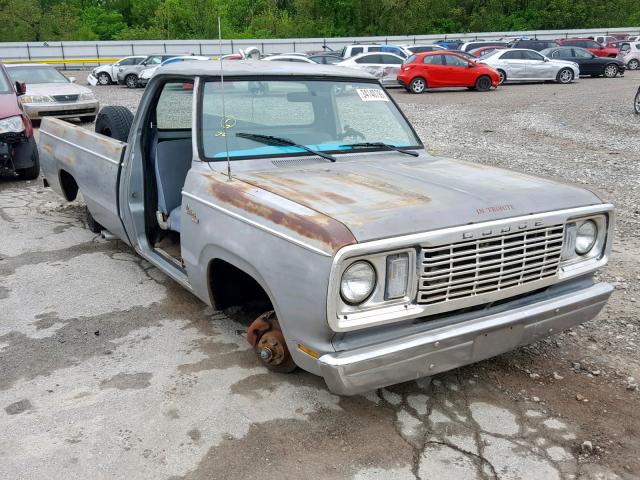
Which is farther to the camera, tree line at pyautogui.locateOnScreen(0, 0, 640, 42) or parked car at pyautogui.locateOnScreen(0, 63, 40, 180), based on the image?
tree line at pyautogui.locateOnScreen(0, 0, 640, 42)

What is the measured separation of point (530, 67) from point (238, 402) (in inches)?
957

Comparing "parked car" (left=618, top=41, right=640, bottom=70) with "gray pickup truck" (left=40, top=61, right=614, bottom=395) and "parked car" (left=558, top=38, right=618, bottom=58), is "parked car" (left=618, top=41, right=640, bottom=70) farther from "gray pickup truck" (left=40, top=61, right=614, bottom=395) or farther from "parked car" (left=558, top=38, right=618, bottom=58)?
"gray pickup truck" (left=40, top=61, right=614, bottom=395)

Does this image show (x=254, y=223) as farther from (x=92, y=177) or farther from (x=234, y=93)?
(x=92, y=177)

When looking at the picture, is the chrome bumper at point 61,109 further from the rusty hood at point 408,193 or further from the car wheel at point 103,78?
the car wheel at point 103,78

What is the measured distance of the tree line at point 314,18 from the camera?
5312 cm

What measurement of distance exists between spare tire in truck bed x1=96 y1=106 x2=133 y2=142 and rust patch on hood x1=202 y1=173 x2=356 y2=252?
2.59 meters

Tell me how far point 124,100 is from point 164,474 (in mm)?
20341

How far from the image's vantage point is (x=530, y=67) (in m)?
24.7

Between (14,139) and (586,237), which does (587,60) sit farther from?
(586,237)

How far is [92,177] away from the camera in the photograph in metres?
5.43

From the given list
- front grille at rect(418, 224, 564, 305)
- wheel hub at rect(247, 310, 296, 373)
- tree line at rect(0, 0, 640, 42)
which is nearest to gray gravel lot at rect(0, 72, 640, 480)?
wheel hub at rect(247, 310, 296, 373)

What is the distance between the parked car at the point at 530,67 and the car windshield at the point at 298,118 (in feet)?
71.6

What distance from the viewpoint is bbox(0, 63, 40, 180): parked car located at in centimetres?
827

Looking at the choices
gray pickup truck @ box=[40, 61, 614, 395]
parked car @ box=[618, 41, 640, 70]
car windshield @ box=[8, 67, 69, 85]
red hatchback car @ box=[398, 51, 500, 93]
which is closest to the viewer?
gray pickup truck @ box=[40, 61, 614, 395]
